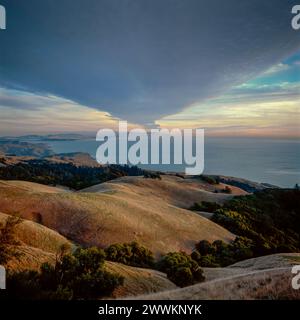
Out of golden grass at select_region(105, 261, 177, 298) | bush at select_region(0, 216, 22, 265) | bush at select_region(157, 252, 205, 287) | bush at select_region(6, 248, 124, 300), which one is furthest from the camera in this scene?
bush at select_region(157, 252, 205, 287)

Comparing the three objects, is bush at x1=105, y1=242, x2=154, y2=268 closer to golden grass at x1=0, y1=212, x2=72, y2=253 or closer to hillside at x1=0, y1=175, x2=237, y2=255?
hillside at x1=0, y1=175, x2=237, y2=255

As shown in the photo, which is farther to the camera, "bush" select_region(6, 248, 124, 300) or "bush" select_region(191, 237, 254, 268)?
"bush" select_region(191, 237, 254, 268)

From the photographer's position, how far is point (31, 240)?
55.4ft

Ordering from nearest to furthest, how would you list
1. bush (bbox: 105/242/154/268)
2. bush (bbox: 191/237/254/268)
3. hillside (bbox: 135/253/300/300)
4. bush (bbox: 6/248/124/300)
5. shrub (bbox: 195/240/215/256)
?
1. bush (bbox: 6/248/124/300)
2. hillside (bbox: 135/253/300/300)
3. bush (bbox: 105/242/154/268)
4. bush (bbox: 191/237/254/268)
5. shrub (bbox: 195/240/215/256)

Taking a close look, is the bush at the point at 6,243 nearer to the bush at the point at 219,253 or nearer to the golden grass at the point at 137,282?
the golden grass at the point at 137,282

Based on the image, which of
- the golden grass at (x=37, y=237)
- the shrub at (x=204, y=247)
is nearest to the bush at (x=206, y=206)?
the shrub at (x=204, y=247)

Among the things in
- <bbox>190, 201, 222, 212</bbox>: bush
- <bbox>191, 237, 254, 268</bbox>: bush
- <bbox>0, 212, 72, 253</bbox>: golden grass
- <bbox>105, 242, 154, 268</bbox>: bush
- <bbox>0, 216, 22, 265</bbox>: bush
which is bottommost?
<bbox>190, 201, 222, 212</bbox>: bush

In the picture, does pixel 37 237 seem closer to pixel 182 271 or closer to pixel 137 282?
pixel 137 282

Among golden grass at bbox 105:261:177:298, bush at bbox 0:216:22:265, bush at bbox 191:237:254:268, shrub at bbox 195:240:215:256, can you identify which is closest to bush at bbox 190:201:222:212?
bush at bbox 191:237:254:268

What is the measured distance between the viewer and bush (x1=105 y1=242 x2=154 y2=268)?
1897cm

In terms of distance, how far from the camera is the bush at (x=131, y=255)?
19.0 m

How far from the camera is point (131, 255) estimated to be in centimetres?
1992
